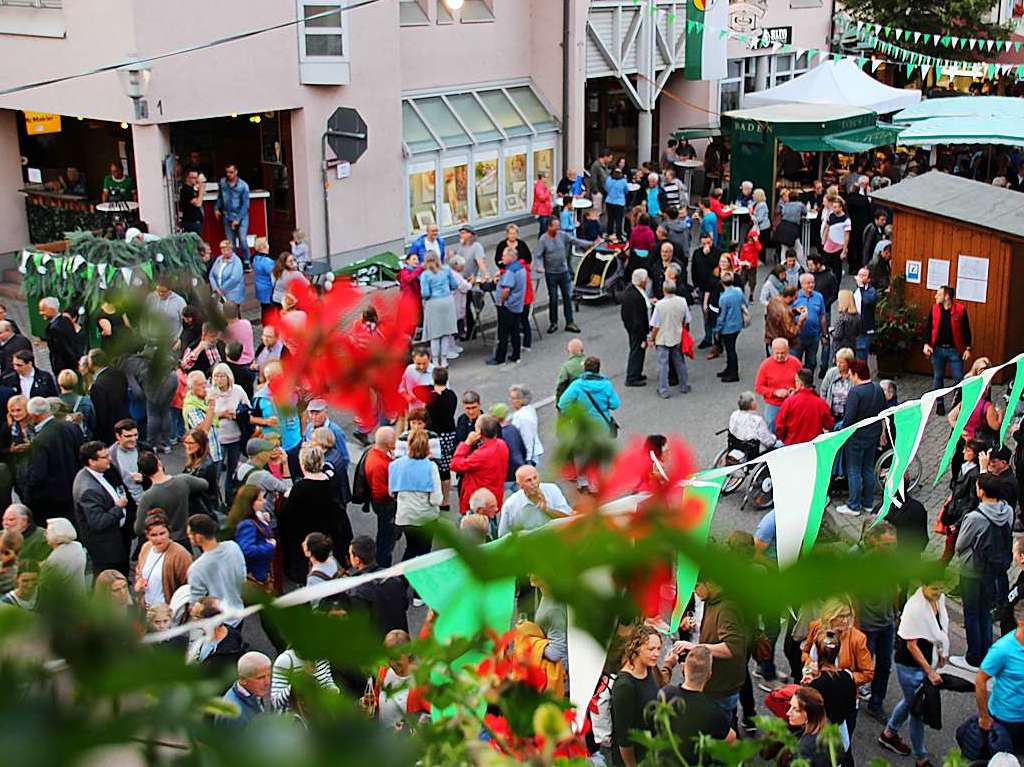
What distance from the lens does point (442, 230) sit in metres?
22.0

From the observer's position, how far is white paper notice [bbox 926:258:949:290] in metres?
14.3

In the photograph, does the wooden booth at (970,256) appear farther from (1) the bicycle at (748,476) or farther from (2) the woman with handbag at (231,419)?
(2) the woman with handbag at (231,419)

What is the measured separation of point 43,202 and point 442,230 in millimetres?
6325

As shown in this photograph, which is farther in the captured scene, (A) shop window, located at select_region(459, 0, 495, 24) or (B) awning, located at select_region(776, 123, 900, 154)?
(B) awning, located at select_region(776, 123, 900, 154)

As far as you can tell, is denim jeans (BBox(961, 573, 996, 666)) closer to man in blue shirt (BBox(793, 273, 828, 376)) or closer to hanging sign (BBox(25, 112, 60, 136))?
man in blue shirt (BBox(793, 273, 828, 376))

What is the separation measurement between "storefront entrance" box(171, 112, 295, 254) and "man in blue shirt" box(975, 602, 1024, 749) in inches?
570

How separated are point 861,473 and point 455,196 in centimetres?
1247

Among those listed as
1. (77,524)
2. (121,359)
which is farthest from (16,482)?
(77,524)

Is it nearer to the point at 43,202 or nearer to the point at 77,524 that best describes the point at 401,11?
the point at 43,202

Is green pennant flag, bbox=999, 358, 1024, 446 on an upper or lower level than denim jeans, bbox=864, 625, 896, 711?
upper

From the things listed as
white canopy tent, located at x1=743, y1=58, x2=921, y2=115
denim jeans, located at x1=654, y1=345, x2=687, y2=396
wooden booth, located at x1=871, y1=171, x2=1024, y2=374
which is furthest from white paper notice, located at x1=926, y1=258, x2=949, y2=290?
white canopy tent, located at x1=743, y1=58, x2=921, y2=115

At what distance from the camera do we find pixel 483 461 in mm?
9312

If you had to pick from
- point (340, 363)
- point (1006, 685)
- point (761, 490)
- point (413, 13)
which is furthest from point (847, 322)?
point (340, 363)

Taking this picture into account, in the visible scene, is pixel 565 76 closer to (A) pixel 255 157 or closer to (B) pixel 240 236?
(A) pixel 255 157
